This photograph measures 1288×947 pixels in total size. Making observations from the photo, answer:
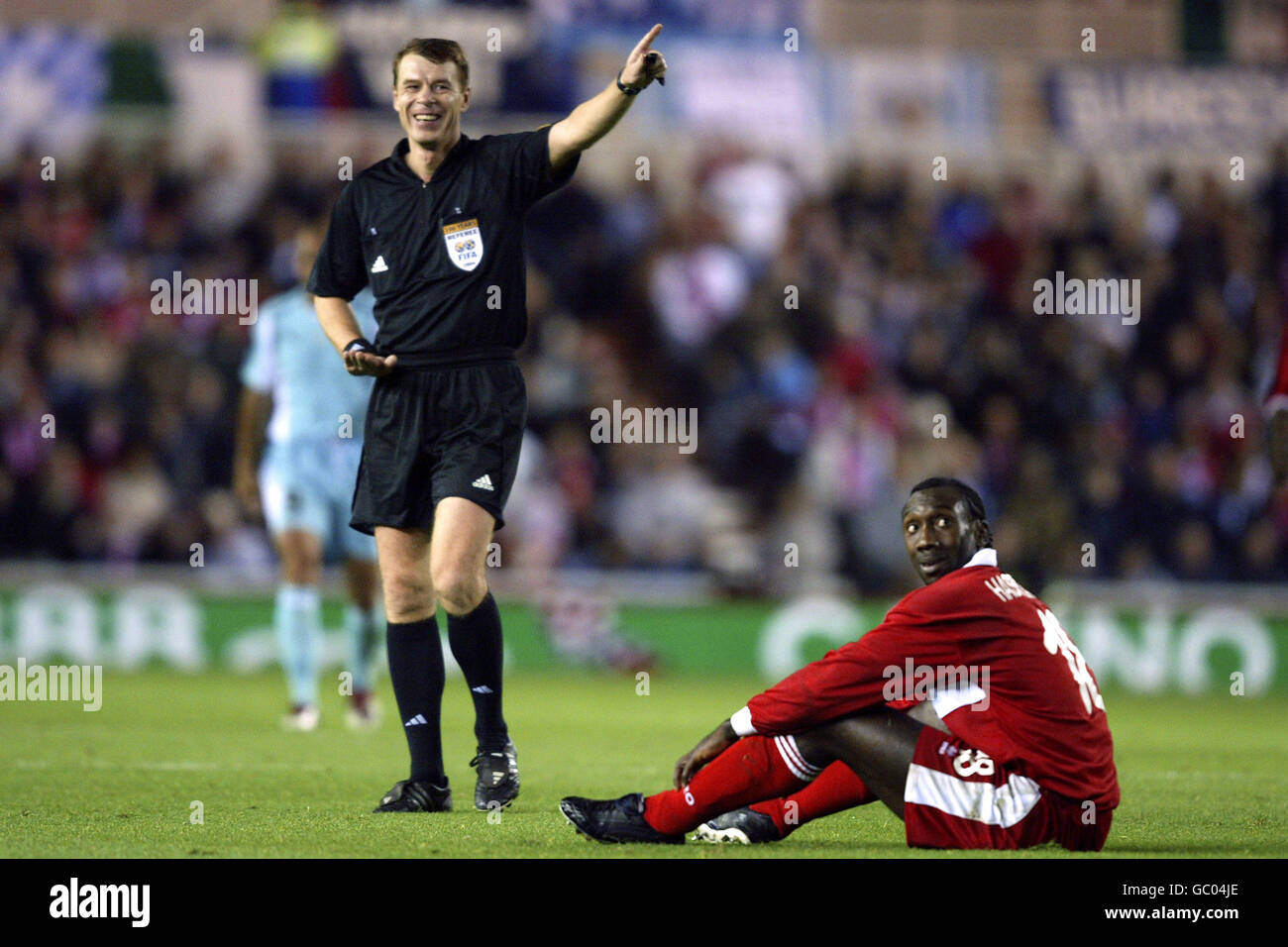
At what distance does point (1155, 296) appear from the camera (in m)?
16.1

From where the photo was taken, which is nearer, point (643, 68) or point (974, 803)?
point (974, 803)

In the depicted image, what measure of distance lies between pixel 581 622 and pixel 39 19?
7.72 metres

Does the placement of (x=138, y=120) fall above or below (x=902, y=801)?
above

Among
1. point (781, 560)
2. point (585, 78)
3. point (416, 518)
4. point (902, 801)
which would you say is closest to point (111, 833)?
point (416, 518)

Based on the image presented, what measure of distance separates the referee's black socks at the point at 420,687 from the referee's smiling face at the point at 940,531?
1797 millimetres

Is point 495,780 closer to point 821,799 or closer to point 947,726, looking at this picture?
point 821,799

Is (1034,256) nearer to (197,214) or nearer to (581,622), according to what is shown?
(581,622)

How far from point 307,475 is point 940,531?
4969mm

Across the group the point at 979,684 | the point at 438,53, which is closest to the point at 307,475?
the point at 438,53

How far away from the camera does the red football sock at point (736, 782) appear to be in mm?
4793

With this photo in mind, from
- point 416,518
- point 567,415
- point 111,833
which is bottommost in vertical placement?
point 111,833

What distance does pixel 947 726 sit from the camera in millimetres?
4816

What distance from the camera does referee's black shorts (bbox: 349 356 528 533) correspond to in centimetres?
580

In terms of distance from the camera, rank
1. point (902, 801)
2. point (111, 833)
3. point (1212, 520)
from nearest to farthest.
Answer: point (902, 801)
point (111, 833)
point (1212, 520)
